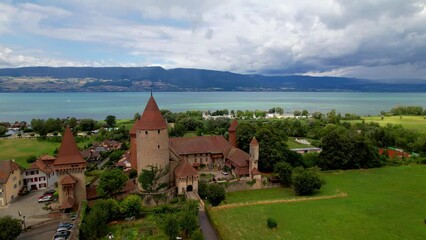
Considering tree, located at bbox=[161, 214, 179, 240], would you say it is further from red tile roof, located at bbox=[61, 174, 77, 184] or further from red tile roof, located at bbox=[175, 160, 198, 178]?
red tile roof, located at bbox=[61, 174, 77, 184]

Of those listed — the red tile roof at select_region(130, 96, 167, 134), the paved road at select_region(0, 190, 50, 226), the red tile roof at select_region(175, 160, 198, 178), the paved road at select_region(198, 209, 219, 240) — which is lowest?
the paved road at select_region(0, 190, 50, 226)

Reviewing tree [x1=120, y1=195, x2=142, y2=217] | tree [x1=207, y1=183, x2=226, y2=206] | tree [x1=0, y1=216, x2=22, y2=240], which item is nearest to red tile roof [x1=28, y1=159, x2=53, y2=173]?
tree [x1=0, y1=216, x2=22, y2=240]

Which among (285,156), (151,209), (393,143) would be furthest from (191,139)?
(393,143)

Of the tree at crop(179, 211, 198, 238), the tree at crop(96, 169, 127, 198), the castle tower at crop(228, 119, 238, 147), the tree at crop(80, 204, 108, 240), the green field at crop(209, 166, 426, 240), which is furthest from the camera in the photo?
the castle tower at crop(228, 119, 238, 147)

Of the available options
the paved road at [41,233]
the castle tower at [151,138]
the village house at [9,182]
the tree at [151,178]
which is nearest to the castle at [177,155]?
the castle tower at [151,138]

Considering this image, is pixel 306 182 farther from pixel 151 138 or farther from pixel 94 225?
pixel 94 225

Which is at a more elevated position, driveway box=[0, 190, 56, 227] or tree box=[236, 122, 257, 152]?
tree box=[236, 122, 257, 152]

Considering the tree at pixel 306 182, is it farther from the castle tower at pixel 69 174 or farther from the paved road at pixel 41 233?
the paved road at pixel 41 233
